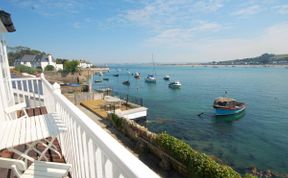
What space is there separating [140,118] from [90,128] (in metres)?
20.3

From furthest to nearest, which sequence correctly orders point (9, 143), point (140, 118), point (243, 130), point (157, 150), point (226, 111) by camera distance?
point (226, 111)
point (243, 130)
point (140, 118)
point (157, 150)
point (9, 143)

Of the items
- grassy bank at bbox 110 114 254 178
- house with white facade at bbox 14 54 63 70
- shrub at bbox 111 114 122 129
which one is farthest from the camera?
house with white facade at bbox 14 54 63 70

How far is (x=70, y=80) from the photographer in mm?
69125

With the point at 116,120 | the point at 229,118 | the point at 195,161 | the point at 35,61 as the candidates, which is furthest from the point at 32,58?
the point at 195,161

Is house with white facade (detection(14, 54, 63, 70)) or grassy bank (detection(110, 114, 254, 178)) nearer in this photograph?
grassy bank (detection(110, 114, 254, 178))

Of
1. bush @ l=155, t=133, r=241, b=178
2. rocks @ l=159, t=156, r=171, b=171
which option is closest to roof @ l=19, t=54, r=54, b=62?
bush @ l=155, t=133, r=241, b=178

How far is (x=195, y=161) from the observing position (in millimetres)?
9812

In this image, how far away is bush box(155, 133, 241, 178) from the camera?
8.71m

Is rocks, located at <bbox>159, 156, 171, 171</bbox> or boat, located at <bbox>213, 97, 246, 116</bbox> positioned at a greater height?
rocks, located at <bbox>159, 156, 171, 171</bbox>

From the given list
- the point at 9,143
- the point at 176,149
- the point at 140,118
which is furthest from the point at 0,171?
the point at 140,118

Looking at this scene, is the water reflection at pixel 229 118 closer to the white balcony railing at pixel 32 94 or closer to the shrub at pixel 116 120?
the shrub at pixel 116 120

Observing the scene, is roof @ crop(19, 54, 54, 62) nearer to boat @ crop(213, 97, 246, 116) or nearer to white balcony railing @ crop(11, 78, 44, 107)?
boat @ crop(213, 97, 246, 116)

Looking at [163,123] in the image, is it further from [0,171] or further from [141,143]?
[0,171]

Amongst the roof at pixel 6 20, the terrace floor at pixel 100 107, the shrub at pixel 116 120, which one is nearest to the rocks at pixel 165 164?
the shrub at pixel 116 120
